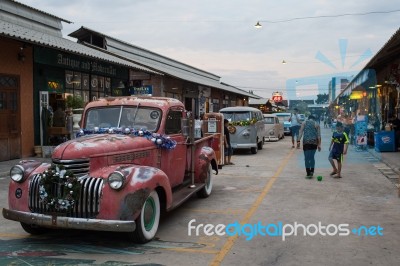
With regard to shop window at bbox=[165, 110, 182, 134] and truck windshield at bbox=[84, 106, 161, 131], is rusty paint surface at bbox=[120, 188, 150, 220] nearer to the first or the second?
truck windshield at bbox=[84, 106, 161, 131]

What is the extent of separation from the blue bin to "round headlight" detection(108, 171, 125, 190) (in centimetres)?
1497

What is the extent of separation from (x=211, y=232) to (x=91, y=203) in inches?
75.0

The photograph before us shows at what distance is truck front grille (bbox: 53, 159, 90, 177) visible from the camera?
5438 millimetres

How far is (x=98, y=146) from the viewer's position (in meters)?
5.68

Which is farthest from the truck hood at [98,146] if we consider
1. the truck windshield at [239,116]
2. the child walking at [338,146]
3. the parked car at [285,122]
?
the parked car at [285,122]

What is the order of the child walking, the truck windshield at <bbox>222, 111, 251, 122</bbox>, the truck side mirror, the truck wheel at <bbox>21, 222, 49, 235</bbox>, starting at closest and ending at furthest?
the truck wheel at <bbox>21, 222, 49, 235</bbox>, the truck side mirror, the child walking, the truck windshield at <bbox>222, 111, 251, 122</bbox>

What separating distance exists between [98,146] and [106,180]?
593mm

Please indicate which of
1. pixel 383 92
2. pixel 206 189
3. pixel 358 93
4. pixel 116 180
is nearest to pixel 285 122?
pixel 358 93

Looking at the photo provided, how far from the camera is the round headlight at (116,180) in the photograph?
520cm

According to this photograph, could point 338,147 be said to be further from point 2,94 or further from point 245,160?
point 2,94

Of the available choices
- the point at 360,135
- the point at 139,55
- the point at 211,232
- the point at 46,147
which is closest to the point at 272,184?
the point at 211,232

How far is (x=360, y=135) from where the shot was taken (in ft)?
63.8

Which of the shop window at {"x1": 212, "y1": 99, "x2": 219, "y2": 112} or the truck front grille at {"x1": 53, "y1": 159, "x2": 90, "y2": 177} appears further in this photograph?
the shop window at {"x1": 212, "y1": 99, "x2": 219, "y2": 112}

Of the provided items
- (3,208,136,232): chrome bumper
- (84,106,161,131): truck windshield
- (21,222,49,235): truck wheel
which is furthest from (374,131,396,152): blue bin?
(21,222,49,235): truck wheel
